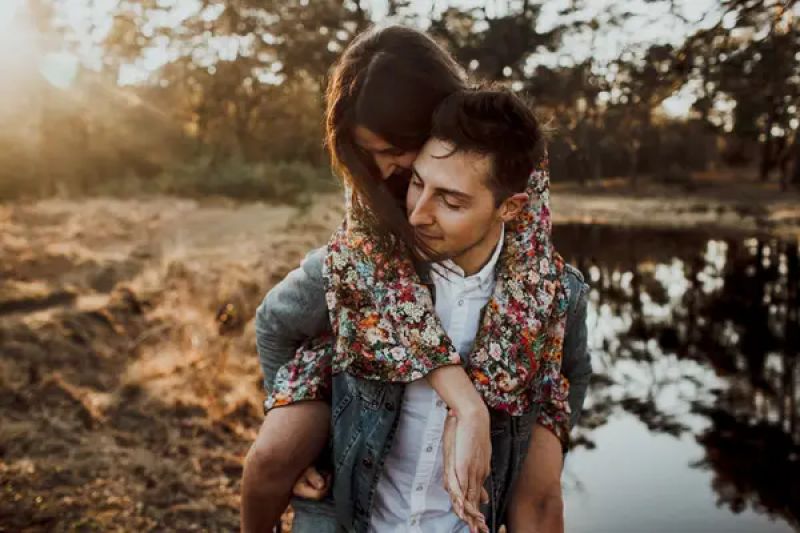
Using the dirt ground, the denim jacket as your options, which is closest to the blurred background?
the dirt ground

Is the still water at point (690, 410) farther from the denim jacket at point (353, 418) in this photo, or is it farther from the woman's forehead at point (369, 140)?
the woman's forehead at point (369, 140)

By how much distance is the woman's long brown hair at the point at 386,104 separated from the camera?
187 centimetres

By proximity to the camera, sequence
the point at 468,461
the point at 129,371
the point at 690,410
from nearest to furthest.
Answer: the point at 468,461 < the point at 129,371 < the point at 690,410

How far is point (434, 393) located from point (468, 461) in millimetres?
272

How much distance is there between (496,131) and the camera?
1.75 meters

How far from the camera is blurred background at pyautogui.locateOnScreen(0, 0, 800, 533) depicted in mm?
4336

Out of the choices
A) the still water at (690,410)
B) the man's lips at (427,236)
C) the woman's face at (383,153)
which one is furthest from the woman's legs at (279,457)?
the still water at (690,410)

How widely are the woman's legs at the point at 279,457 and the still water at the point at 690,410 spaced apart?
287 cm

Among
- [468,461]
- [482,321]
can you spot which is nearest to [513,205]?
[482,321]

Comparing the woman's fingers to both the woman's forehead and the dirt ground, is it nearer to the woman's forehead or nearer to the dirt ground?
the woman's forehead

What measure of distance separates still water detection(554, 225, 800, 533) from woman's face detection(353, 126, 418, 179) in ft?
10.3

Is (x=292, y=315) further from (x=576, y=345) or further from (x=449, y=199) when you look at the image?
(x=576, y=345)

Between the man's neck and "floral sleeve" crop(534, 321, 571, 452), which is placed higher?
the man's neck

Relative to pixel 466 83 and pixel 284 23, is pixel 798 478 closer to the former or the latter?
pixel 466 83
